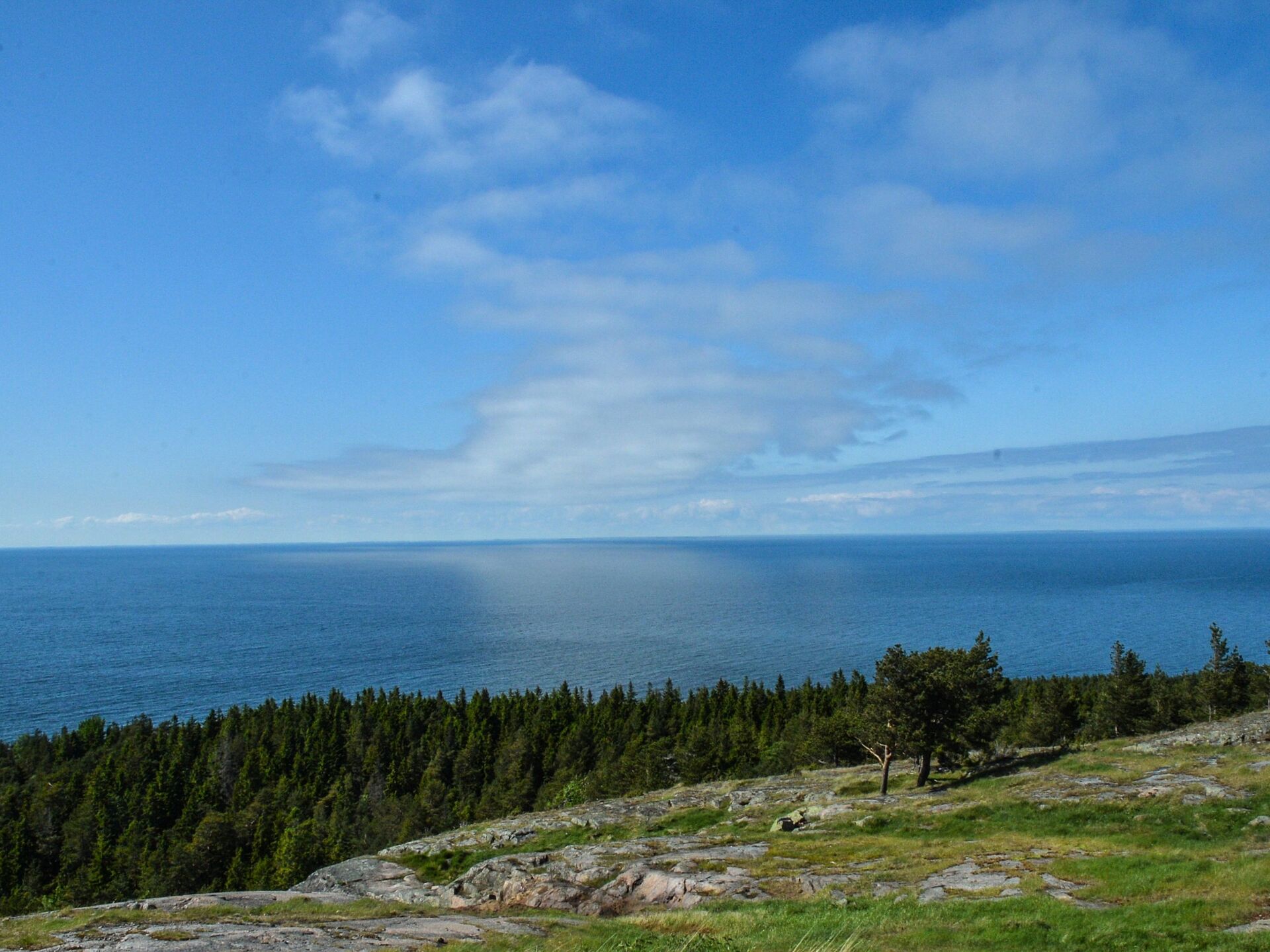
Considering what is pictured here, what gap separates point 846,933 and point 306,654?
7639 inches

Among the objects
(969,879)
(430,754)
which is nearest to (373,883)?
(969,879)

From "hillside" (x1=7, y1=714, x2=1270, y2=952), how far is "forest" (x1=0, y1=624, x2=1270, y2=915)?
895 cm

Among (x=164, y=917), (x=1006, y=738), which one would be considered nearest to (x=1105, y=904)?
(x=164, y=917)

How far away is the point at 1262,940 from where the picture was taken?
54.5ft

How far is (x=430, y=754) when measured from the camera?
109m

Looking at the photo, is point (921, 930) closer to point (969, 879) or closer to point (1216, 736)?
point (969, 879)

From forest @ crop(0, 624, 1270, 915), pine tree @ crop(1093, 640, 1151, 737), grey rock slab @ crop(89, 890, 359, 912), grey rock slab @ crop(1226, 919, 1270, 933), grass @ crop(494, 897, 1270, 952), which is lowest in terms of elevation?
forest @ crop(0, 624, 1270, 915)

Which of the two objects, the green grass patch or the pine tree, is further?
the pine tree

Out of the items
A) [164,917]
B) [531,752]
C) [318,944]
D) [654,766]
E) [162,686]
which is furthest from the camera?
[162,686]

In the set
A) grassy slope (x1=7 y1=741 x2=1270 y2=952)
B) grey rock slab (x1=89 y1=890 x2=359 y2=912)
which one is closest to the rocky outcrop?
grassy slope (x1=7 y1=741 x2=1270 y2=952)

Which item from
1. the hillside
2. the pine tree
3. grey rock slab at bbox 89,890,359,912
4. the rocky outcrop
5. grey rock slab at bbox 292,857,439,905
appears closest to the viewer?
the hillside

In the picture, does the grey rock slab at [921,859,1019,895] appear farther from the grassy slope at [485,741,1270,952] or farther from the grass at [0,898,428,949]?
the grass at [0,898,428,949]

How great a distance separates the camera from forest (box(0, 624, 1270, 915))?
62406mm

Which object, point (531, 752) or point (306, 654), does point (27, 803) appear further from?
point (306, 654)
